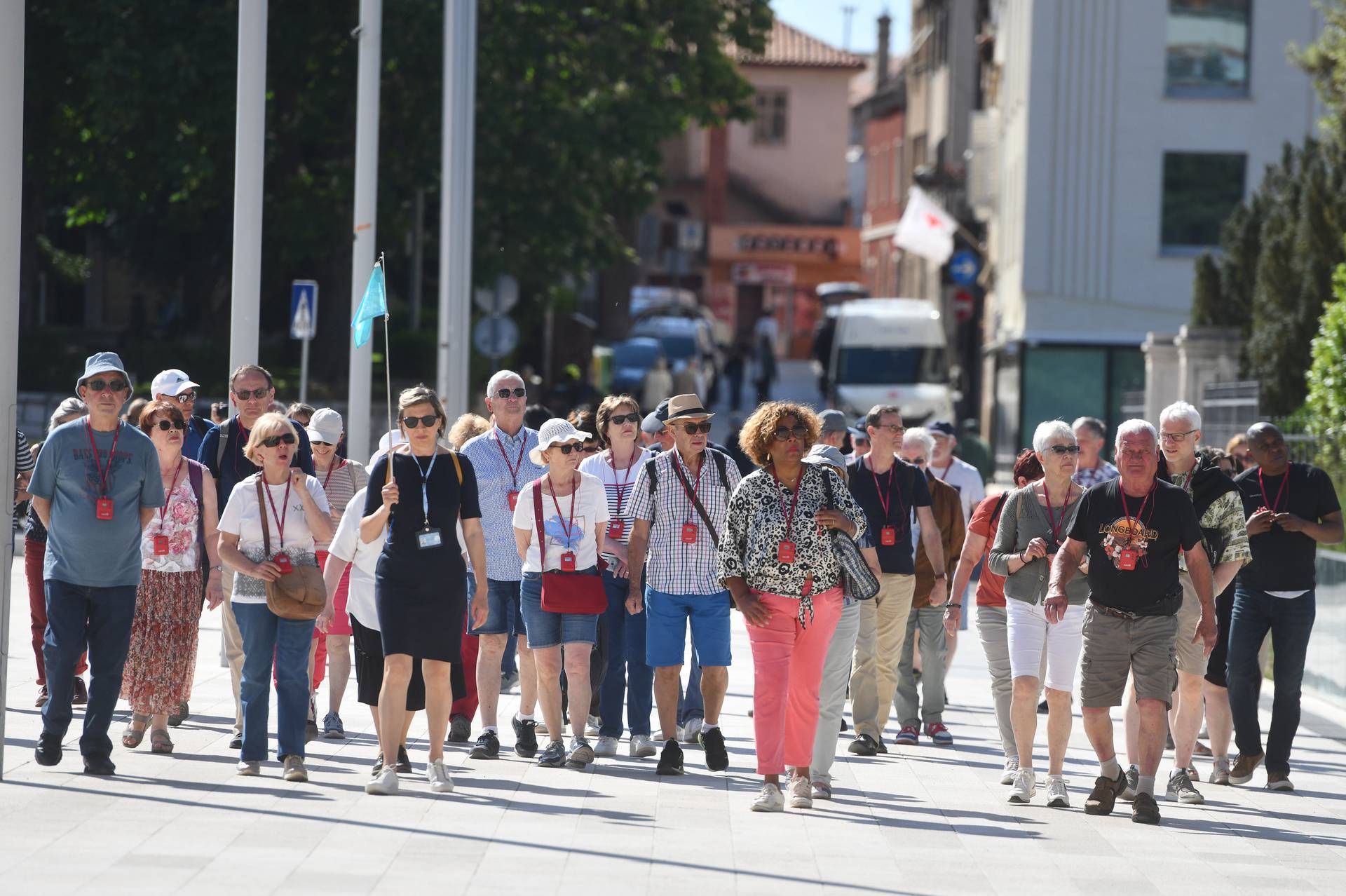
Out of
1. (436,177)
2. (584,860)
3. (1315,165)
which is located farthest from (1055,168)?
(584,860)

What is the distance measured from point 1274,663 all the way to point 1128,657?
1817 mm

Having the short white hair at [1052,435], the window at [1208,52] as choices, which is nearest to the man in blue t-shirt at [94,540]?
the short white hair at [1052,435]

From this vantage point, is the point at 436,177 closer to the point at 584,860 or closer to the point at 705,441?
the point at 705,441

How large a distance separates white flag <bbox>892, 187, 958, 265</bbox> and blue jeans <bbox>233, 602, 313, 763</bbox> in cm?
3666

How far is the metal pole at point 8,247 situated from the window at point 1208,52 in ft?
100

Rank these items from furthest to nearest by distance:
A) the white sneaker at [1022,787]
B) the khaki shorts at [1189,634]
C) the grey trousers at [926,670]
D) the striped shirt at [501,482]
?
the grey trousers at [926,670] → the striped shirt at [501,482] → the khaki shorts at [1189,634] → the white sneaker at [1022,787]

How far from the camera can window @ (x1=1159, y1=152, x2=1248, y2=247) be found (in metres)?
37.4

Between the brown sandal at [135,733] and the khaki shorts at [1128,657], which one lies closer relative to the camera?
the khaki shorts at [1128,657]

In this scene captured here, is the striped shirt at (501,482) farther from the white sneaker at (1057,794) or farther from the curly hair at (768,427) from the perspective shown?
the white sneaker at (1057,794)

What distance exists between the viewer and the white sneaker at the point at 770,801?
920 centimetres

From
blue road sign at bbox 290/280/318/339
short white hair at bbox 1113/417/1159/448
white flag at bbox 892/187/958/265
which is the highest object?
white flag at bbox 892/187/958/265

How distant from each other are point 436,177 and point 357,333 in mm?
18756

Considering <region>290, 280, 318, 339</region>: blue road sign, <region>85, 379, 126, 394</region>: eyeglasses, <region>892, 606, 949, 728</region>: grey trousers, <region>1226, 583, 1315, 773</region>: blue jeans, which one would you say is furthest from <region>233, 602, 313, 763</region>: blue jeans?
<region>290, 280, 318, 339</region>: blue road sign

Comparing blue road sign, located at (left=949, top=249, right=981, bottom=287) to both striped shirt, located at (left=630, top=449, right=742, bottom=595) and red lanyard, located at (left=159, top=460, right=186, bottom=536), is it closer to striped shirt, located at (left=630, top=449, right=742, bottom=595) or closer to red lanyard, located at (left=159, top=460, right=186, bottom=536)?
striped shirt, located at (left=630, top=449, right=742, bottom=595)
